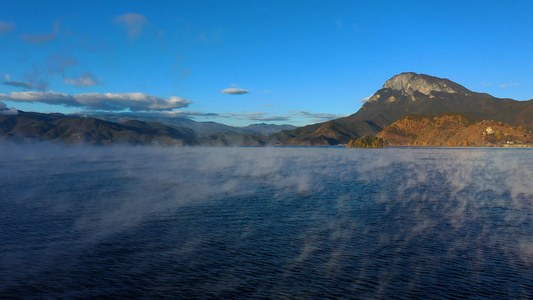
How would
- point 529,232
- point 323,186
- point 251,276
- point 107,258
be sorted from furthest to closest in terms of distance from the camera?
point 323,186 < point 529,232 < point 107,258 < point 251,276

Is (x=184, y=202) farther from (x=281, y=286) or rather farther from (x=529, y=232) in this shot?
(x=529, y=232)

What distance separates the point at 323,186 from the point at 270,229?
36.4 metres

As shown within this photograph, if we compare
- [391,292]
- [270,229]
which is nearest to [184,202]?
[270,229]

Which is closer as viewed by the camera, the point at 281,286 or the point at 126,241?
the point at 281,286

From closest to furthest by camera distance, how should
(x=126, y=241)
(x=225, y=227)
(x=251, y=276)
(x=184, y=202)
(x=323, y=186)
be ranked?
(x=251, y=276) → (x=126, y=241) → (x=225, y=227) → (x=184, y=202) → (x=323, y=186)

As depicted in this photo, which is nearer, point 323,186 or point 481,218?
point 481,218

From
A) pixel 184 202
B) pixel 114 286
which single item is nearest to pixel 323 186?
pixel 184 202

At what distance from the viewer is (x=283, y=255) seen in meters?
25.8

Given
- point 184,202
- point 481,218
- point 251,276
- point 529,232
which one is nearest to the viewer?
point 251,276

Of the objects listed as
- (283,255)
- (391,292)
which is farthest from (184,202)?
(391,292)

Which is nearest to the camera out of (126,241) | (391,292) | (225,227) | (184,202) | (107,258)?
(391,292)

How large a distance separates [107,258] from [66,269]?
111 inches

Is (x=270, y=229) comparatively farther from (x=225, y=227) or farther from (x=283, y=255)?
(x=283, y=255)

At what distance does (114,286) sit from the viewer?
20.5 metres
